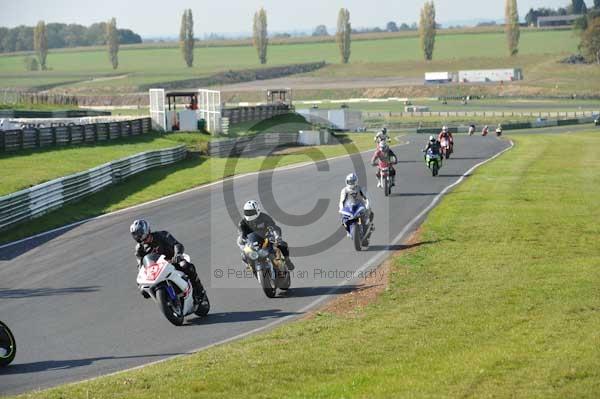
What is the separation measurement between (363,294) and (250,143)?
4246cm

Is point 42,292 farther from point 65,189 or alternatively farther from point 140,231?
point 65,189

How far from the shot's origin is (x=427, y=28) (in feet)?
607

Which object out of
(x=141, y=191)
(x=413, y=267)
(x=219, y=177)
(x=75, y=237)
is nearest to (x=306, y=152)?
(x=219, y=177)

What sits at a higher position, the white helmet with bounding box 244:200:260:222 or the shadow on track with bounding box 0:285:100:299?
the white helmet with bounding box 244:200:260:222

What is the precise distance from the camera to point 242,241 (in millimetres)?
17922

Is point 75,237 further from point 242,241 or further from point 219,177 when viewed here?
point 219,177

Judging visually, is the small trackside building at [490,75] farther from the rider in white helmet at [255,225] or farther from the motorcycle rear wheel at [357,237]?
the rider in white helmet at [255,225]

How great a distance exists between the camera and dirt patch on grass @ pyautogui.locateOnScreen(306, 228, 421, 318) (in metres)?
17.2

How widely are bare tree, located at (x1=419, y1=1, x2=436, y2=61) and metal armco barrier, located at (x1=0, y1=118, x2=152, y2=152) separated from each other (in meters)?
128

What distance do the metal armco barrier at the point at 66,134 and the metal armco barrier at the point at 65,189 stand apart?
258 inches

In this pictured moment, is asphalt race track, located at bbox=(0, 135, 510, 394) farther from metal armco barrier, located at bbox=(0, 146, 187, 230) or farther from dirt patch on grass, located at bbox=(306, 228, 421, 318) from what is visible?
metal armco barrier, located at bbox=(0, 146, 187, 230)

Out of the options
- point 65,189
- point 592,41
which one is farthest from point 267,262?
point 592,41

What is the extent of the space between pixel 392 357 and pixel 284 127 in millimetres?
63779

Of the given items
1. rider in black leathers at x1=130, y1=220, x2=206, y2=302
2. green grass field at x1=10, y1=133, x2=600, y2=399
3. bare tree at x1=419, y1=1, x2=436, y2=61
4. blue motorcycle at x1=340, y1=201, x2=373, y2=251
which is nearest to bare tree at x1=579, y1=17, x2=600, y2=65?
bare tree at x1=419, y1=1, x2=436, y2=61
